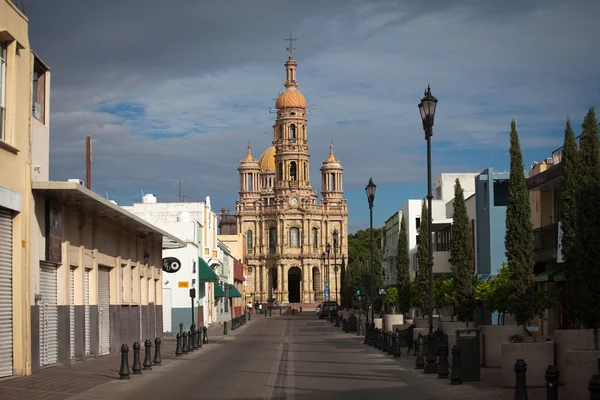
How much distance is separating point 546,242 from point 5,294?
2302 centimetres

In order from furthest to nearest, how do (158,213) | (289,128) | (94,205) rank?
(289,128) < (158,213) < (94,205)

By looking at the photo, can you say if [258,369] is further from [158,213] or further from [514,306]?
[158,213]

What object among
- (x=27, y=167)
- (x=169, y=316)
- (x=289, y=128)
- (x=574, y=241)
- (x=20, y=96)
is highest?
(x=289, y=128)

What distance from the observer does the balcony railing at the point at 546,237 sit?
35375 mm

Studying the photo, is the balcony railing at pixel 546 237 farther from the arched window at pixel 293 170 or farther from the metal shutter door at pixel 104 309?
the arched window at pixel 293 170

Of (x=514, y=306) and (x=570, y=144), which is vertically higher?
(x=570, y=144)

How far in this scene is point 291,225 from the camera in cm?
15125

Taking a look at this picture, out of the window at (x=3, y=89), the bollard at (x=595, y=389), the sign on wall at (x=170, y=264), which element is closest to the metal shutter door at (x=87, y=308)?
the window at (x=3, y=89)

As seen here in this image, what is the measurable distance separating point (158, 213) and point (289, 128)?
84.2 metres

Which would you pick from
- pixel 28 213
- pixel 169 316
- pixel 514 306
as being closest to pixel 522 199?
pixel 514 306

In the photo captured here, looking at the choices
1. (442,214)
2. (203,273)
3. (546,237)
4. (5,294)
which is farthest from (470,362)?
(442,214)

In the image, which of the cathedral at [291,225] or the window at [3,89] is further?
the cathedral at [291,225]

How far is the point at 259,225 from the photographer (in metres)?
153

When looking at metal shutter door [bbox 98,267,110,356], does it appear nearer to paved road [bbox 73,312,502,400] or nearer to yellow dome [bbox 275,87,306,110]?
paved road [bbox 73,312,502,400]
